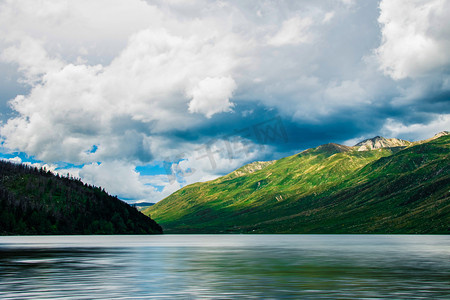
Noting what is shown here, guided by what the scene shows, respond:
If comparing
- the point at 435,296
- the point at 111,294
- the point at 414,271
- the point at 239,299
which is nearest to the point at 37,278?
the point at 111,294


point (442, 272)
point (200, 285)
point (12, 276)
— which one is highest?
point (12, 276)

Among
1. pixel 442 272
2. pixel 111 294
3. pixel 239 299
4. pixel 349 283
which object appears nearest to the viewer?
pixel 239 299

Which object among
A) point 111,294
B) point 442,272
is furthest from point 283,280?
point 442,272

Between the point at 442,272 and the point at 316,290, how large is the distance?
78.3 ft

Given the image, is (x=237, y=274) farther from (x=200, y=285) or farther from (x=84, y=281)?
(x=84, y=281)

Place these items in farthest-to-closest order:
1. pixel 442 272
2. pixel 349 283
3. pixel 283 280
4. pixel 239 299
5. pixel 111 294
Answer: pixel 442 272
pixel 283 280
pixel 349 283
pixel 111 294
pixel 239 299

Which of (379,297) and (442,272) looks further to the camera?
(442,272)

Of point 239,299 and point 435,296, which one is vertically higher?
point 239,299

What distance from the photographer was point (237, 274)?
52344 mm

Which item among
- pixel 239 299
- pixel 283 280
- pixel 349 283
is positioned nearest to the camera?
pixel 239 299

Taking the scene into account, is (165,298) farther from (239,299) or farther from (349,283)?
(349,283)

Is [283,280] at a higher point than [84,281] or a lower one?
lower

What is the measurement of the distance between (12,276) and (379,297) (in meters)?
37.6

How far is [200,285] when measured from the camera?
42156 mm
